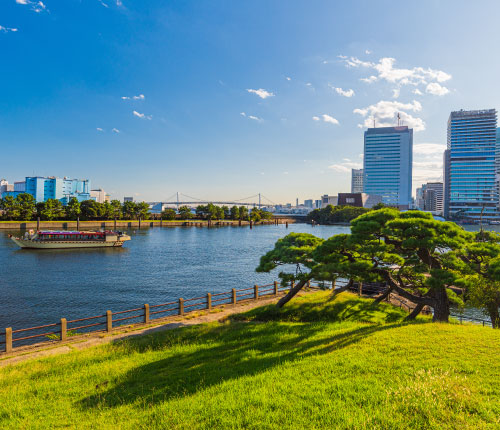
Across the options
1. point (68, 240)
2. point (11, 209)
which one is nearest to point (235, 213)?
point (11, 209)

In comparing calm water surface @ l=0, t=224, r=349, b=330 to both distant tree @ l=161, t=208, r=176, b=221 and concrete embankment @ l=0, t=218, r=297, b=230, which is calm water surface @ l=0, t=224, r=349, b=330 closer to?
concrete embankment @ l=0, t=218, r=297, b=230

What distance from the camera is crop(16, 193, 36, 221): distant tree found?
107250 millimetres

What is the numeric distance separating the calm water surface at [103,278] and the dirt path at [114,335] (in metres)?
10.4

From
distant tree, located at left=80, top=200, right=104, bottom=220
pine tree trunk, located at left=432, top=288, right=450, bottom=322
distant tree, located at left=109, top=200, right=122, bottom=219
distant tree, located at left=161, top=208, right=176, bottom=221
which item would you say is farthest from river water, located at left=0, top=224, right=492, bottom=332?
distant tree, located at left=161, top=208, right=176, bottom=221

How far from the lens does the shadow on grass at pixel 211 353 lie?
29.3 ft

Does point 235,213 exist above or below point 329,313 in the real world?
above

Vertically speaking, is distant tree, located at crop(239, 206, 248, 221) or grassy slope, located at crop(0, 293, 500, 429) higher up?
distant tree, located at crop(239, 206, 248, 221)

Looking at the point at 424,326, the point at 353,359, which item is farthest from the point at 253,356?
the point at 424,326

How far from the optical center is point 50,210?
361 feet

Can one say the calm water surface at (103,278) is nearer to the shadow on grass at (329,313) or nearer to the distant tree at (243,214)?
the shadow on grass at (329,313)

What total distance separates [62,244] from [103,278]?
34.2 m

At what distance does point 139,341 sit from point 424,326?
41.2ft

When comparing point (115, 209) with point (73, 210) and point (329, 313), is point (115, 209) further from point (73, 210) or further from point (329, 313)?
point (329, 313)

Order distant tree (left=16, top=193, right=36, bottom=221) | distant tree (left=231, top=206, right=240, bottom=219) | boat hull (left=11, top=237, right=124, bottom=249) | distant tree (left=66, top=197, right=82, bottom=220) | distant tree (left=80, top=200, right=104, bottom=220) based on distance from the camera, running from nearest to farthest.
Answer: boat hull (left=11, top=237, right=124, bottom=249)
distant tree (left=16, top=193, right=36, bottom=221)
distant tree (left=66, top=197, right=82, bottom=220)
distant tree (left=80, top=200, right=104, bottom=220)
distant tree (left=231, top=206, right=240, bottom=219)
